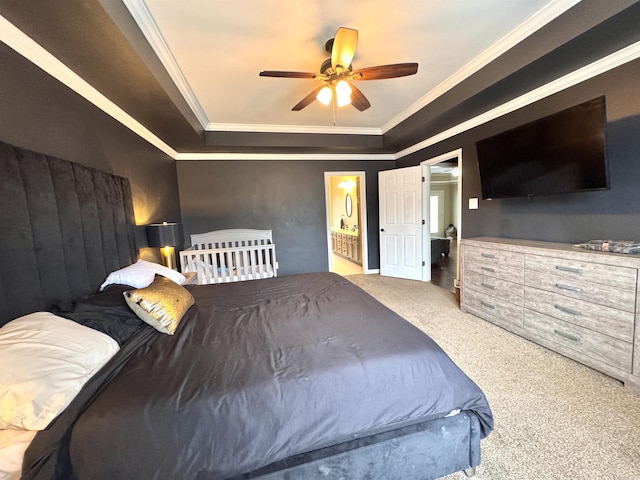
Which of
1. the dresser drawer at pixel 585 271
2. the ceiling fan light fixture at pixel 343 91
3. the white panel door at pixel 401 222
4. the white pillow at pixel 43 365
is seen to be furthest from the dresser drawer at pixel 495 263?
the white pillow at pixel 43 365

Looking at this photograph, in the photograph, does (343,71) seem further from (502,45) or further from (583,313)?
(583,313)

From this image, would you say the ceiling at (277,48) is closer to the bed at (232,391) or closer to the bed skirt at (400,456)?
the bed at (232,391)

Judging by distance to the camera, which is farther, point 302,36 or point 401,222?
point 401,222

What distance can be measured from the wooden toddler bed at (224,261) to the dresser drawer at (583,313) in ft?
10.3

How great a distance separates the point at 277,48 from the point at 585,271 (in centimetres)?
310

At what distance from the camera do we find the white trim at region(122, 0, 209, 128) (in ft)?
5.61

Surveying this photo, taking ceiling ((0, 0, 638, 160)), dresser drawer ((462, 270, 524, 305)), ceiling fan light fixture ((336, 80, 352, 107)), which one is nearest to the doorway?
dresser drawer ((462, 270, 524, 305))

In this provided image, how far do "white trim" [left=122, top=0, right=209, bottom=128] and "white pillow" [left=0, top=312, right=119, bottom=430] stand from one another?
1.91 m

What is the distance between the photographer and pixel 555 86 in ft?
8.39

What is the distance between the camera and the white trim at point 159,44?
1709mm

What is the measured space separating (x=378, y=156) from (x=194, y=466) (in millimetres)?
5432

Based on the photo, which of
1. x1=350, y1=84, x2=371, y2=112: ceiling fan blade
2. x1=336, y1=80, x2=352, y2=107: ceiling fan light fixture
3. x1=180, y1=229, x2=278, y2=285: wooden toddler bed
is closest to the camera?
x1=336, y1=80, x2=352, y2=107: ceiling fan light fixture

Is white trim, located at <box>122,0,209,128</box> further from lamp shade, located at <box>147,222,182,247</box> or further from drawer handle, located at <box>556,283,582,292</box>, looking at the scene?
drawer handle, located at <box>556,283,582,292</box>

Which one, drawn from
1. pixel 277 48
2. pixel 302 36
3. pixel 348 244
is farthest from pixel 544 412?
pixel 348 244
